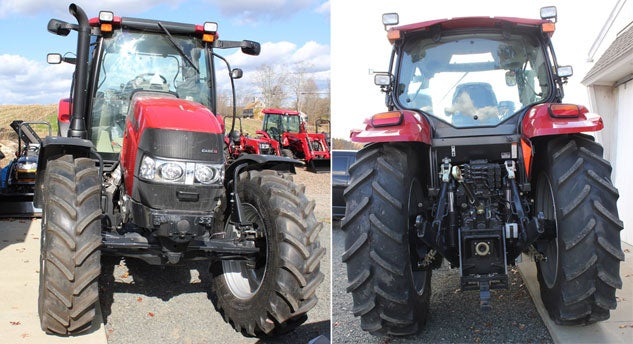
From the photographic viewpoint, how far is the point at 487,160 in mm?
3707

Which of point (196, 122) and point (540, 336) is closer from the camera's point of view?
point (540, 336)

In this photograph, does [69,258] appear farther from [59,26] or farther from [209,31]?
[209,31]

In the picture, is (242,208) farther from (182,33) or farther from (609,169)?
(609,169)

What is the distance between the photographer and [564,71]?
155 inches

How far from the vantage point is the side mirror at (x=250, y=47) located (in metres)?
5.23

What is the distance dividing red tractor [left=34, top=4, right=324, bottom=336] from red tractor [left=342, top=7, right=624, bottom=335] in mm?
583

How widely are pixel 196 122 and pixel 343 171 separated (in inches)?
49.5

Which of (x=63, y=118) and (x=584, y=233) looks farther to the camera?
(x=63, y=118)

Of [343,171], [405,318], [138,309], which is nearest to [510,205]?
[405,318]

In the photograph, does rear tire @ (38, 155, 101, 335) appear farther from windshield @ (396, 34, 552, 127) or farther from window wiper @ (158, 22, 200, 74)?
windshield @ (396, 34, 552, 127)

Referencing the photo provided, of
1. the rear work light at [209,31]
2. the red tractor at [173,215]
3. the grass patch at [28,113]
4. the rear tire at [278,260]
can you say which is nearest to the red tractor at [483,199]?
the rear tire at [278,260]

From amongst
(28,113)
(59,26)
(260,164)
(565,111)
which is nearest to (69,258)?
(260,164)

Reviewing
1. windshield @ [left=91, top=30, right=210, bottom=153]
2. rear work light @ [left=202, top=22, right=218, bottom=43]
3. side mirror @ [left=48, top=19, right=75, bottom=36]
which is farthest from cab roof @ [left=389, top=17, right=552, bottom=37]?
side mirror @ [left=48, top=19, right=75, bottom=36]

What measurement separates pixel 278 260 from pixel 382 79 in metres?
1.30
